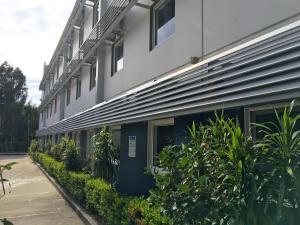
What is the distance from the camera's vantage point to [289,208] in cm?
270

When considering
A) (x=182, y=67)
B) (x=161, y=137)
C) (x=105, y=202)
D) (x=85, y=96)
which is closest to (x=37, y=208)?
(x=105, y=202)

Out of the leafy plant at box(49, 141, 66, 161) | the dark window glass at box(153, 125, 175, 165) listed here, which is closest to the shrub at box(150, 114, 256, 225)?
the dark window glass at box(153, 125, 175, 165)

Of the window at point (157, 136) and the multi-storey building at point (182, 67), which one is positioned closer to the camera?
the multi-storey building at point (182, 67)

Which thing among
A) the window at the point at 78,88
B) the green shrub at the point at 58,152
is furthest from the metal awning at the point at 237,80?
the window at the point at 78,88

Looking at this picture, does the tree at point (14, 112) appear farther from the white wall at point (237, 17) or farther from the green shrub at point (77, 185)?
the white wall at point (237, 17)

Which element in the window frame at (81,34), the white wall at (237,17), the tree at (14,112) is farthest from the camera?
the tree at (14,112)

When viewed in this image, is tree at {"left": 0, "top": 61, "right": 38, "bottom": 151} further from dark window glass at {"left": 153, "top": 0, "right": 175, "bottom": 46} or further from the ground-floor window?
the ground-floor window

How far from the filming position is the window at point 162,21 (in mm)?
8466

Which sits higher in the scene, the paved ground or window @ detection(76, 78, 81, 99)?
window @ detection(76, 78, 81, 99)

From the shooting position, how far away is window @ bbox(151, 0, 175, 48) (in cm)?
847

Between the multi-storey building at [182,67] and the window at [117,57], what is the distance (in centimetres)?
4

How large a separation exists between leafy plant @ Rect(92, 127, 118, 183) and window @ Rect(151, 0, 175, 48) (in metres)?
2.78

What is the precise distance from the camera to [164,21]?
8.92 meters

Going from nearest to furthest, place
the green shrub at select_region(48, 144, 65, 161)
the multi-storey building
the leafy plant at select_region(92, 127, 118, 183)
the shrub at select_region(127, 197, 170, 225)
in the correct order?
the multi-storey building → the shrub at select_region(127, 197, 170, 225) → the leafy plant at select_region(92, 127, 118, 183) → the green shrub at select_region(48, 144, 65, 161)
